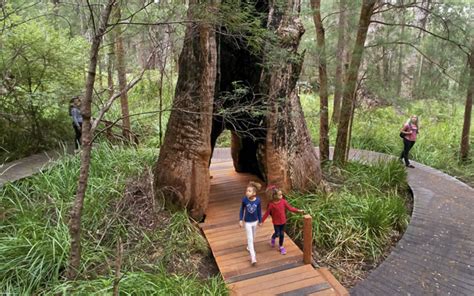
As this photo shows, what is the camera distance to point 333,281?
4.32 meters

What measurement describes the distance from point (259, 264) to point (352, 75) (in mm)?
4676

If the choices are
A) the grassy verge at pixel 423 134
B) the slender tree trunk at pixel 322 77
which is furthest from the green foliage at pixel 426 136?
the slender tree trunk at pixel 322 77

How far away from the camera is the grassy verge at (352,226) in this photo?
5012 millimetres

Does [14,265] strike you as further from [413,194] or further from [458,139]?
[458,139]

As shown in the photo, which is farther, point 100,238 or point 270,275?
point 100,238

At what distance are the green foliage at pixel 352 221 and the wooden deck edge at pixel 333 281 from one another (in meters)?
0.48

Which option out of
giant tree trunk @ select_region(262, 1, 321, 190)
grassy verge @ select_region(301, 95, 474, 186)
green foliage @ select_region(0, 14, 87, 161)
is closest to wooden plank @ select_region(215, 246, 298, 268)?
giant tree trunk @ select_region(262, 1, 321, 190)

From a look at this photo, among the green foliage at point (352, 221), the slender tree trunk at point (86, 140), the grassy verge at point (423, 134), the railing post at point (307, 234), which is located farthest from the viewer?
the grassy verge at point (423, 134)

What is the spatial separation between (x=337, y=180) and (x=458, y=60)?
440 cm

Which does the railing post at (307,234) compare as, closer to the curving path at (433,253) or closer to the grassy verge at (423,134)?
the curving path at (433,253)

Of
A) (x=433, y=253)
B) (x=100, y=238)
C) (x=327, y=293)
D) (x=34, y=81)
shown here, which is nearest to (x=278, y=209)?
(x=327, y=293)

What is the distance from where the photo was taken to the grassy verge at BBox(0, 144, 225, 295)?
3.97m

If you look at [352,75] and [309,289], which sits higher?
[352,75]

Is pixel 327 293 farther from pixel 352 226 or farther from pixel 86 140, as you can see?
pixel 86 140
